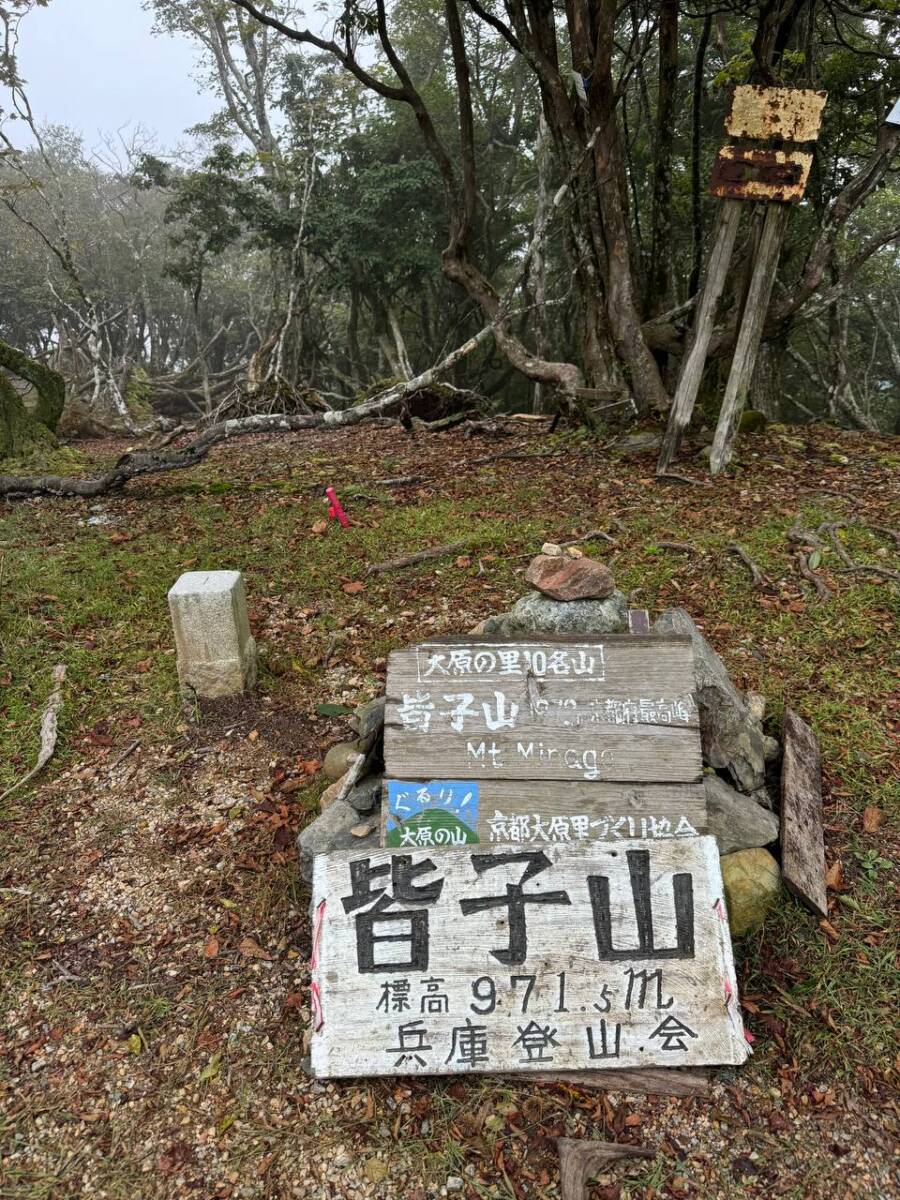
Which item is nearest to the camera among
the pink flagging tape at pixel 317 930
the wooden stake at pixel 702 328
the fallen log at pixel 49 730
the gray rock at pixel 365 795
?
the pink flagging tape at pixel 317 930

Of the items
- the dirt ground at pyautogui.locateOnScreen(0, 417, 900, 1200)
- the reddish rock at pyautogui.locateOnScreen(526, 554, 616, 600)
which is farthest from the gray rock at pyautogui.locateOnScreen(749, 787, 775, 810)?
the reddish rock at pyautogui.locateOnScreen(526, 554, 616, 600)

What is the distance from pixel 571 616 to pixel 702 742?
2.55 feet

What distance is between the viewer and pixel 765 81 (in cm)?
659

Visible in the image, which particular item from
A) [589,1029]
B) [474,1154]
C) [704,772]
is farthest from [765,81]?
[474,1154]

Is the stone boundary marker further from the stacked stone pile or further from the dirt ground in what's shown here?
the stacked stone pile

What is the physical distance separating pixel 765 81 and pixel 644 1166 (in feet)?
26.5

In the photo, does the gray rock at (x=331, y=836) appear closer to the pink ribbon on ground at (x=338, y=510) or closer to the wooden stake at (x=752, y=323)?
the pink ribbon on ground at (x=338, y=510)

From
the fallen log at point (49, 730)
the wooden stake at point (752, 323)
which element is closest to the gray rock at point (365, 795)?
the fallen log at point (49, 730)

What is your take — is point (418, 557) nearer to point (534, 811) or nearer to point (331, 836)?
point (331, 836)

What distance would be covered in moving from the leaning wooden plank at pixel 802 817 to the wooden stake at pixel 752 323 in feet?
12.7

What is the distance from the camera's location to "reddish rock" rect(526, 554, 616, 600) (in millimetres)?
3096

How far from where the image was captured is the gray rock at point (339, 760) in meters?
3.47

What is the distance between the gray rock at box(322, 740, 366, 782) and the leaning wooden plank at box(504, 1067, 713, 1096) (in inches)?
59.3

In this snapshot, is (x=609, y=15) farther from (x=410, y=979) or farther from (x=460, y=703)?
(x=410, y=979)
